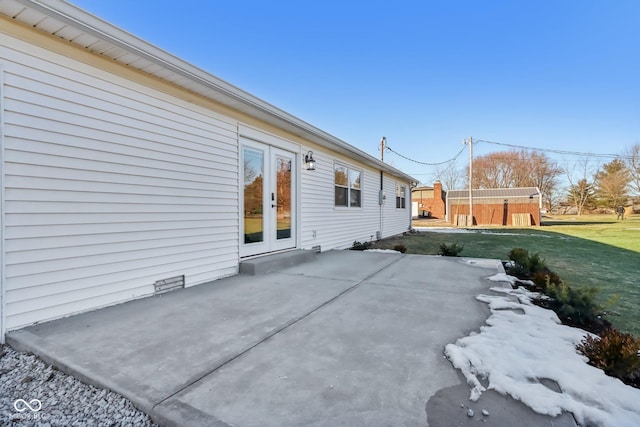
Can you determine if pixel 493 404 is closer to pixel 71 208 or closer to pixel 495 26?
pixel 71 208

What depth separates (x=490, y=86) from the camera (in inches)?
547

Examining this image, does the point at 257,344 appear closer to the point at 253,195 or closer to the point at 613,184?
the point at 253,195

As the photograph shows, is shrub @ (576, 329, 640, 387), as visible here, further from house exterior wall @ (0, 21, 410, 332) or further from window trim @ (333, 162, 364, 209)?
window trim @ (333, 162, 364, 209)

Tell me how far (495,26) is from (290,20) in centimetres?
688

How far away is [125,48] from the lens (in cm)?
294

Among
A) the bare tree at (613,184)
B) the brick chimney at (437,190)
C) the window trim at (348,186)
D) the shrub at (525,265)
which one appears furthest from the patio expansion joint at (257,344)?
the bare tree at (613,184)

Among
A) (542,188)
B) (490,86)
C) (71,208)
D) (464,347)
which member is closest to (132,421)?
(464,347)

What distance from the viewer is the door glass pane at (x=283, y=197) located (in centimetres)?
577

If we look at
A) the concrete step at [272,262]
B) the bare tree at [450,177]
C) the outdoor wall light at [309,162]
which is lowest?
the concrete step at [272,262]

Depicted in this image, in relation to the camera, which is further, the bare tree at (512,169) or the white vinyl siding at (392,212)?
the bare tree at (512,169)

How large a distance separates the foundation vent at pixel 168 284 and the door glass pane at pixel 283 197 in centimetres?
218

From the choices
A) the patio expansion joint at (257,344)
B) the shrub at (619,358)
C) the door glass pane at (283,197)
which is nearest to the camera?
the patio expansion joint at (257,344)

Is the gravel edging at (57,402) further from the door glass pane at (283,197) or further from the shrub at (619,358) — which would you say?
the door glass pane at (283,197)

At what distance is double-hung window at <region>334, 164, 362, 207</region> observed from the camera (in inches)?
320
